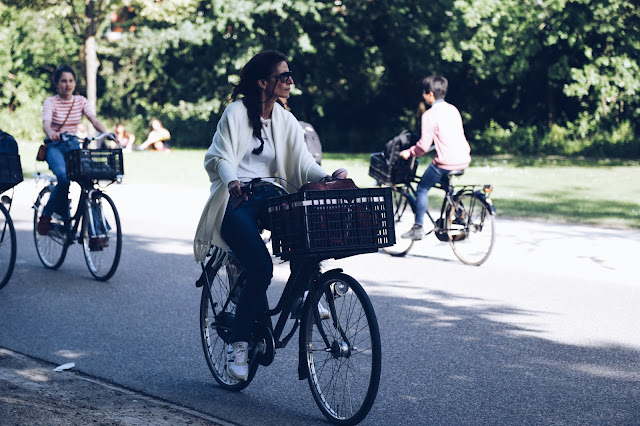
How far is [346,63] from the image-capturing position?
38.7 meters

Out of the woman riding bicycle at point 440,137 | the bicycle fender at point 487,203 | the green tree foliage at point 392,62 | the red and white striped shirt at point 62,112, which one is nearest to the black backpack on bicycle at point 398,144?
the woman riding bicycle at point 440,137

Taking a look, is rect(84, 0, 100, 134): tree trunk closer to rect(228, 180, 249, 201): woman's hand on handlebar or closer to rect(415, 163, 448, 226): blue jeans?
rect(415, 163, 448, 226): blue jeans

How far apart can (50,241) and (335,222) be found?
19.2 feet

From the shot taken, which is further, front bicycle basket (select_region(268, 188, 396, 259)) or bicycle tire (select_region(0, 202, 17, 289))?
bicycle tire (select_region(0, 202, 17, 289))

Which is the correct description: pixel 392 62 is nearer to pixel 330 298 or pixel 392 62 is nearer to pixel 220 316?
pixel 220 316

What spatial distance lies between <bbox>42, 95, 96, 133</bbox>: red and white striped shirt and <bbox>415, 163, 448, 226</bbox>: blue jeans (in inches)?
135

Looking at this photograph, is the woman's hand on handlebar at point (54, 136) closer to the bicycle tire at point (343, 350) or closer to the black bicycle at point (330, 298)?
the black bicycle at point (330, 298)

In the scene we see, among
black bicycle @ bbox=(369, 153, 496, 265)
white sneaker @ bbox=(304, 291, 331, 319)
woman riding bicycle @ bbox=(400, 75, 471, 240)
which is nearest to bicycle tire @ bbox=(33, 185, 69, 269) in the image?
black bicycle @ bbox=(369, 153, 496, 265)

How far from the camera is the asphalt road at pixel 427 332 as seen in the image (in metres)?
4.90

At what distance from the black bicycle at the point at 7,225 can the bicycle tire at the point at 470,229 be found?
13.9 feet

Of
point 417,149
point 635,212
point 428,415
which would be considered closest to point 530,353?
point 428,415

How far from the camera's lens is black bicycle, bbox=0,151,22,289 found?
7.47 metres

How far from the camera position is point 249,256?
15.2 feet

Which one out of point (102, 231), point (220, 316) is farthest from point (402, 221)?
point (220, 316)
